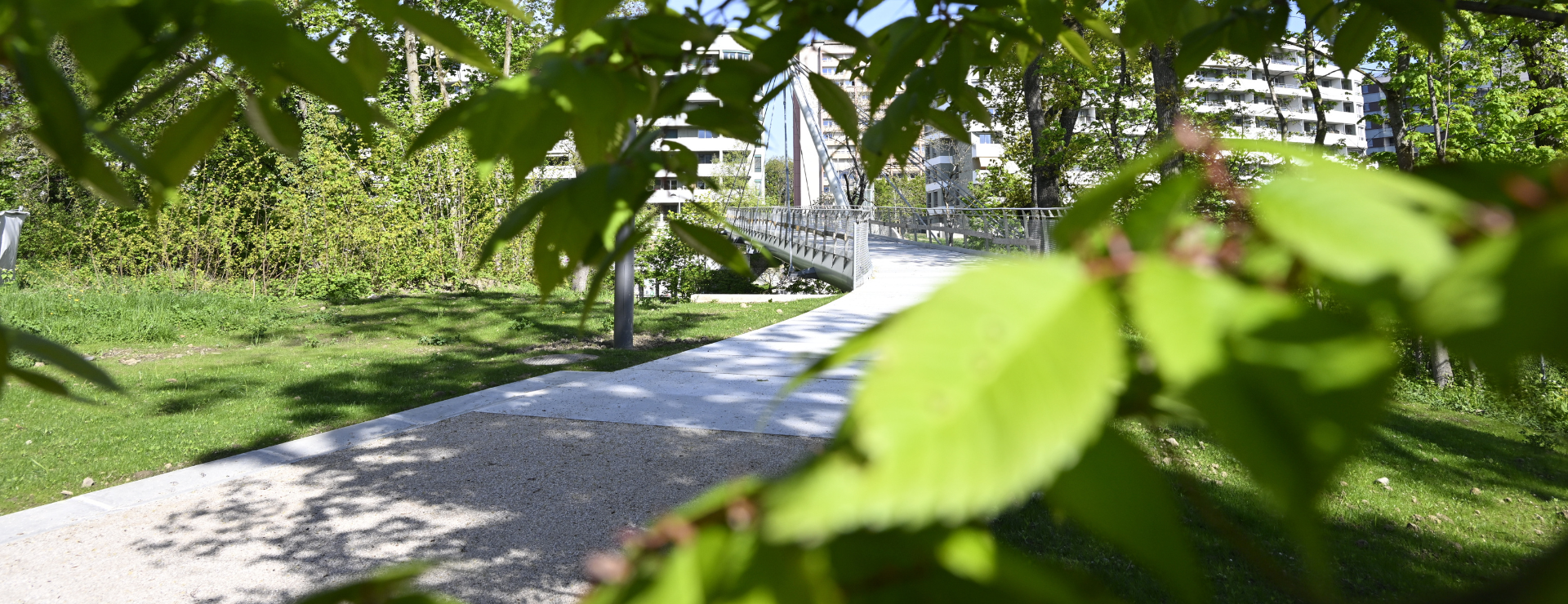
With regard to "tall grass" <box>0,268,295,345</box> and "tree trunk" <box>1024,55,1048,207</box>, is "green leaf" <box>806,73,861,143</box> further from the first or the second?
"tree trunk" <box>1024,55,1048,207</box>

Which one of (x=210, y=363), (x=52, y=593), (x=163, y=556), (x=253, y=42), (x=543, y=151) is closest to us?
(x=253, y=42)

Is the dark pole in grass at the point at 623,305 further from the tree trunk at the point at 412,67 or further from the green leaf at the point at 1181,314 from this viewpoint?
the tree trunk at the point at 412,67

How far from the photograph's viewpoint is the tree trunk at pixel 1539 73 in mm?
7941

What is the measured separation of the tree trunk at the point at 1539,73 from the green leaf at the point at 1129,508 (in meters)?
9.86

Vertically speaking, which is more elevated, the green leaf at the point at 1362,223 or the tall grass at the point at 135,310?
the green leaf at the point at 1362,223

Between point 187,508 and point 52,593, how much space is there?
100cm

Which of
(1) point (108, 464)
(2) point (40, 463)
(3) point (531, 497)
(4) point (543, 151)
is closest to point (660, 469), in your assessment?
(3) point (531, 497)

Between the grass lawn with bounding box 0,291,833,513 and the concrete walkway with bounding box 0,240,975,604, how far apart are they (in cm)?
54

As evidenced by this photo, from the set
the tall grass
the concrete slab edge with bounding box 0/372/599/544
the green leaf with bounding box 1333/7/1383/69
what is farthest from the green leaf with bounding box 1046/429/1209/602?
the tall grass

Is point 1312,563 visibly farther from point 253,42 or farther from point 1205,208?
point 1205,208

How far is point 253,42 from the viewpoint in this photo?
2.31ft

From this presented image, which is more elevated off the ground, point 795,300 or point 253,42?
point 253,42

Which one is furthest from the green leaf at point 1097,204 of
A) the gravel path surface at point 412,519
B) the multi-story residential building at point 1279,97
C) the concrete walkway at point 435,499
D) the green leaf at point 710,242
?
the multi-story residential building at point 1279,97

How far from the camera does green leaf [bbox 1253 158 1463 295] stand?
0.28 metres
